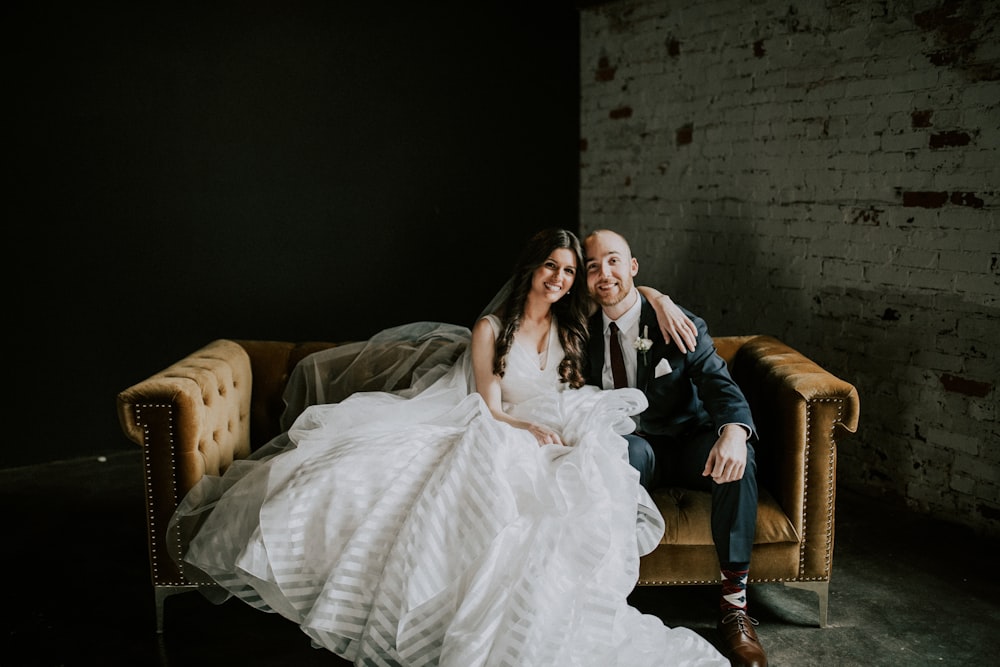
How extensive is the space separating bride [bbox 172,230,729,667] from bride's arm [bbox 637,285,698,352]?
246 mm

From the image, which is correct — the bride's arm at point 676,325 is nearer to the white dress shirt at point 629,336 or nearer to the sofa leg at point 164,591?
the white dress shirt at point 629,336

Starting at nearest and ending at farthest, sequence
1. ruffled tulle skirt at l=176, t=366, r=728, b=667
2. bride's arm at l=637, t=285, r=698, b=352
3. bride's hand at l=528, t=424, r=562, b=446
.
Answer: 1. ruffled tulle skirt at l=176, t=366, r=728, b=667
2. bride's hand at l=528, t=424, r=562, b=446
3. bride's arm at l=637, t=285, r=698, b=352

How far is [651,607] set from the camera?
2.99 meters

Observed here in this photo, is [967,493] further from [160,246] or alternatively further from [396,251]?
[160,246]

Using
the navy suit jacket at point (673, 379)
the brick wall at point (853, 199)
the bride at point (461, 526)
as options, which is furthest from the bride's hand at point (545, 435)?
the brick wall at point (853, 199)

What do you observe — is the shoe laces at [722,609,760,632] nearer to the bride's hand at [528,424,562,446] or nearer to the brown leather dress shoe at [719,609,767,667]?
the brown leather dress shoe at [719,609,767,667]

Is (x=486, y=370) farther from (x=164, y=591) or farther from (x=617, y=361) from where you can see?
(x=164, y=591)

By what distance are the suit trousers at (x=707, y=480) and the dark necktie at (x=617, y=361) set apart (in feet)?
0.64

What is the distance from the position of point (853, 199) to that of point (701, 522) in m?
1.92

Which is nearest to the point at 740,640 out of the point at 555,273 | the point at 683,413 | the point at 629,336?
the point at 683,413

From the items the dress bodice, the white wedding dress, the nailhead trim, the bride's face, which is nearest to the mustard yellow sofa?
the nailhead trim

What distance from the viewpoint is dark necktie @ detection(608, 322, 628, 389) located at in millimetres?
3080

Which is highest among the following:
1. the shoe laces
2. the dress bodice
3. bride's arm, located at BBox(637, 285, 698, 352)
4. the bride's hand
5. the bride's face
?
the bride's face

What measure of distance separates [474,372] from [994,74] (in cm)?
230
